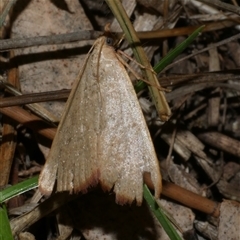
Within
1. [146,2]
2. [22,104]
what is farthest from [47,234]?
[146,2]

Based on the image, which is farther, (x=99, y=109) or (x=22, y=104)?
(x=22, y=104)

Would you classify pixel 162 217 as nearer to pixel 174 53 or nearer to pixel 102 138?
pixel 102 138

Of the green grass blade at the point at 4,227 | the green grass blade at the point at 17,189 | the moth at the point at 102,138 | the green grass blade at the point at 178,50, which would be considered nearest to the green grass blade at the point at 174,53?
the green grass blade at the point at 178,50

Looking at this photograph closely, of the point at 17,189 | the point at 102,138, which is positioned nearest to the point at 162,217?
the point at 102,138

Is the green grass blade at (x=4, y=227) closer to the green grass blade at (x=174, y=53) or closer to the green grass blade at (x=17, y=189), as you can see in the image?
the green grass blade at (x=17, y=189)

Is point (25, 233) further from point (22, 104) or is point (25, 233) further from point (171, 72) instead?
point (171, 72)
